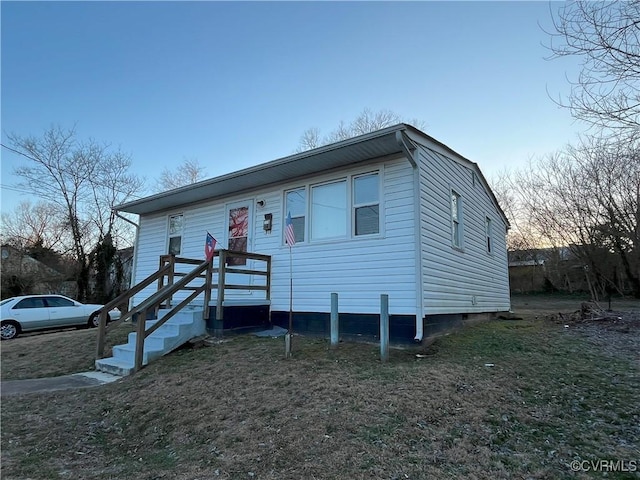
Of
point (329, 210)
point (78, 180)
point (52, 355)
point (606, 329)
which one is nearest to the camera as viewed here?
point (329, 210)

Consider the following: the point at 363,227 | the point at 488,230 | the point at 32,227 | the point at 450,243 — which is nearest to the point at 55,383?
the point at 363,227

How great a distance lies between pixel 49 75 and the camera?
13055 millimetres

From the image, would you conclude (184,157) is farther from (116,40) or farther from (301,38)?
(301,38)

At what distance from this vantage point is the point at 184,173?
107 feet

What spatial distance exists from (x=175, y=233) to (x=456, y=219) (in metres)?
7.91

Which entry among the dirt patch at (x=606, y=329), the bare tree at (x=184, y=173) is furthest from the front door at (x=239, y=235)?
the bare tree at (x=184, y=173)

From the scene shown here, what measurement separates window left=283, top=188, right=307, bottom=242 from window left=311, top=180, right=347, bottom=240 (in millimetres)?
262

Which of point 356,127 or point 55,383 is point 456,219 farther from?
point 356,127

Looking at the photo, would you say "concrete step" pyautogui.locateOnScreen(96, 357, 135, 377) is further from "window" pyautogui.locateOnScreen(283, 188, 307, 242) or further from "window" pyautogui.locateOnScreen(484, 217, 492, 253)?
"window" pyautogui.locateOnScreen(484, 217, 492, 253)

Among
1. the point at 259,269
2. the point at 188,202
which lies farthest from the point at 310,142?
the point at 259,269

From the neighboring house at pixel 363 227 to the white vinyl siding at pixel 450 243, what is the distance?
0.03 metres

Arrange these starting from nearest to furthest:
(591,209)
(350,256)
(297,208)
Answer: (350,256)
(297,208)
(591,209)

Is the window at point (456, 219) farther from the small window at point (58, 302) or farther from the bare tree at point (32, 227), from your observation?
the bare tree at point (32, 227)

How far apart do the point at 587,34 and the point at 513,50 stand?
9.47 feet
